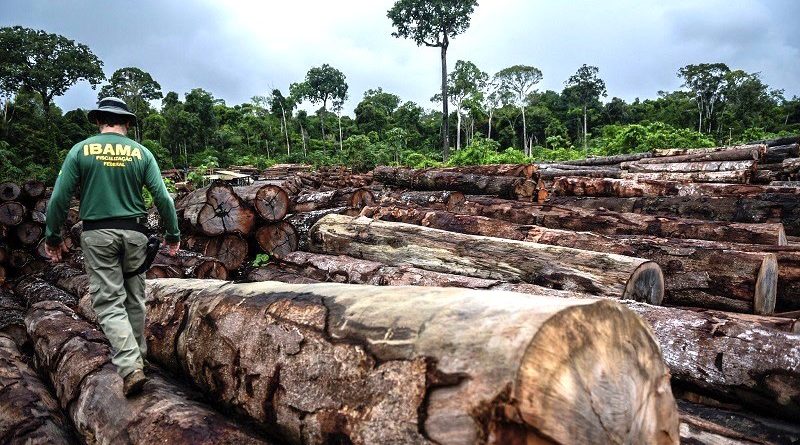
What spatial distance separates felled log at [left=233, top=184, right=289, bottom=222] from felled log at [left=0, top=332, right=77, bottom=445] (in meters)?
3.42

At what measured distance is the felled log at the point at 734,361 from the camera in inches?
90.4

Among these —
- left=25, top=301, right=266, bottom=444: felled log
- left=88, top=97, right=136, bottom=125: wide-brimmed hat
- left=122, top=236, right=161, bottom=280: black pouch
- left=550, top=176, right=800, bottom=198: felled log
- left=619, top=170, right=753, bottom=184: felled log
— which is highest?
left=88, top=97, right=136, bottom=125: wide-brimmed hat

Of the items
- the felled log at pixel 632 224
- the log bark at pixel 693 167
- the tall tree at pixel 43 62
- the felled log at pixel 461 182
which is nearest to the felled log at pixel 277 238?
the felled log at pixel 632 224

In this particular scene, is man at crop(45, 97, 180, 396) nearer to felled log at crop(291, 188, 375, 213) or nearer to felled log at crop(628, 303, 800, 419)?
felled log at crop(628, 303, 800, 419)

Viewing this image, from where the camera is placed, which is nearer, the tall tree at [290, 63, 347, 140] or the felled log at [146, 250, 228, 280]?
the felled log at [146, 250, 228, 280]

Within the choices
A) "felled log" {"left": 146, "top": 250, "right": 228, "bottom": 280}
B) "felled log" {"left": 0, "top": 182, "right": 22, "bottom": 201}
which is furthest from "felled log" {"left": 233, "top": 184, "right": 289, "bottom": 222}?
"felled log" {"left": 0, "top": 182, "right": 22, "bottom": 201}

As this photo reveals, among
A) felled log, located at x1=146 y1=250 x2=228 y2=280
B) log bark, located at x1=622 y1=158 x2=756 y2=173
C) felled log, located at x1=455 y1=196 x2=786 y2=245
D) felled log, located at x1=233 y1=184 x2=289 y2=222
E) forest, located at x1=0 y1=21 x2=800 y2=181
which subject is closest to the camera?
felled log, located at x1=455 y1=196 x2=786 y2=245

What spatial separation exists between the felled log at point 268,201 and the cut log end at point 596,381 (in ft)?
18.3

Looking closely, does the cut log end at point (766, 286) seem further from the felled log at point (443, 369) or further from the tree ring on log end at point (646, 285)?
the felled log at point (443, 369)

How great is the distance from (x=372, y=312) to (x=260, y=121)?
1771 inches

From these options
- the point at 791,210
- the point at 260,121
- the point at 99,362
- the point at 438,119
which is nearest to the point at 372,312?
the point at 99,362

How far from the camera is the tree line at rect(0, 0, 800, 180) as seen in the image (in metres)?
27.8

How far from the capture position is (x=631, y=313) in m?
1.50

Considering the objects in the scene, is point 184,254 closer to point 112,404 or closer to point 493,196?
point 112,404
